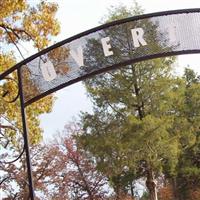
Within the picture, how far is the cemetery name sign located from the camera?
4.22 meters

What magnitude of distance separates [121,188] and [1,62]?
17.0m

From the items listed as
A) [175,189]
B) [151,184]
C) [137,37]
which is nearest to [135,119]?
[151,184]

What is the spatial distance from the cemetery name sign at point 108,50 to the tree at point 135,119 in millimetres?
13479

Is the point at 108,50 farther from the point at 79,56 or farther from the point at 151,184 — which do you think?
the point at 151,184

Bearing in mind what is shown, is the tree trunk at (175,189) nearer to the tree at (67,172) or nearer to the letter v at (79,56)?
the tree at (67,172)

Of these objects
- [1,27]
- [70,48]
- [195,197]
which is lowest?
[70,48]

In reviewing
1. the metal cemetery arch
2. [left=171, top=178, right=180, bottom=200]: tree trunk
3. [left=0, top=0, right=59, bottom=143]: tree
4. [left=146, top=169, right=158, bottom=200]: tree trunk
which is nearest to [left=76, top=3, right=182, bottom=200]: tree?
[left=146, top=169, right=158, bottom=200]: tree trunk

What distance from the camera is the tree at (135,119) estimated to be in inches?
715

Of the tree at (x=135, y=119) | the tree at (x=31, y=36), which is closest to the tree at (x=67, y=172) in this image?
the tree at (x=135, y=119)

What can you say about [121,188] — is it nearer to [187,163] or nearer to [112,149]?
[187,163]

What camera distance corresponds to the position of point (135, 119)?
59.9ft

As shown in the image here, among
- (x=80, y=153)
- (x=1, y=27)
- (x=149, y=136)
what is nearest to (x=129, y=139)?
(x=149, y=136)

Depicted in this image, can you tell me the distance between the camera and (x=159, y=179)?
2492cm

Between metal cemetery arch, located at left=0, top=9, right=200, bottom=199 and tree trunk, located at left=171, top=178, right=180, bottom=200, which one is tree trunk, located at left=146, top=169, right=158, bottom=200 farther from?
metal cemetery arch, located at left=0, top=9, right=200, bottom=199
